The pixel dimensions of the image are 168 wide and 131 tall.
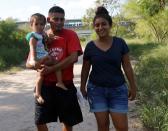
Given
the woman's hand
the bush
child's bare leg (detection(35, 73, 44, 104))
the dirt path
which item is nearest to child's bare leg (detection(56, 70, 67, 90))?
child's bare leg (detection(35, 73, 44, 104))

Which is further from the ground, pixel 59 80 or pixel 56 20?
pixel 56 20

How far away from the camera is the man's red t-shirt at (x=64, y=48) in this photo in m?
5.21

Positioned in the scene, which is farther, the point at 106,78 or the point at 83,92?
the point at 83,92

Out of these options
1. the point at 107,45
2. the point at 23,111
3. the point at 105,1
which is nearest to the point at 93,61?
the point at 107,45

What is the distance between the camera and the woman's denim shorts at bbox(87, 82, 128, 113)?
17.0 ft

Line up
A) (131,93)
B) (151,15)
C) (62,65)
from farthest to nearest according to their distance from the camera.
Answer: (151,15) → (131,93) → (62,65)

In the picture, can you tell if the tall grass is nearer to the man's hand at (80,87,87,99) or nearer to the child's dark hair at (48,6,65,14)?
the man's hand at (80,87,87,99)

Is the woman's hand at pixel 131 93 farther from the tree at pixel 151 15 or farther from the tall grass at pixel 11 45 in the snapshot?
the tree at pixel 151 15

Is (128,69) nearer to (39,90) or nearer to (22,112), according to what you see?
(39,90)

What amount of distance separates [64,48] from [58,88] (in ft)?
1.50

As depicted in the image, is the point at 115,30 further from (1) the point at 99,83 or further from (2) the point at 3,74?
(1) the point at 99,83

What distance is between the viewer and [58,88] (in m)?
5.25

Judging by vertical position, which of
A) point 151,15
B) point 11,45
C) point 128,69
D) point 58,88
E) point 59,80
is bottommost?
point 11,45

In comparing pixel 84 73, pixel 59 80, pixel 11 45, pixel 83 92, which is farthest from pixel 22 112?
pixel 11 45
